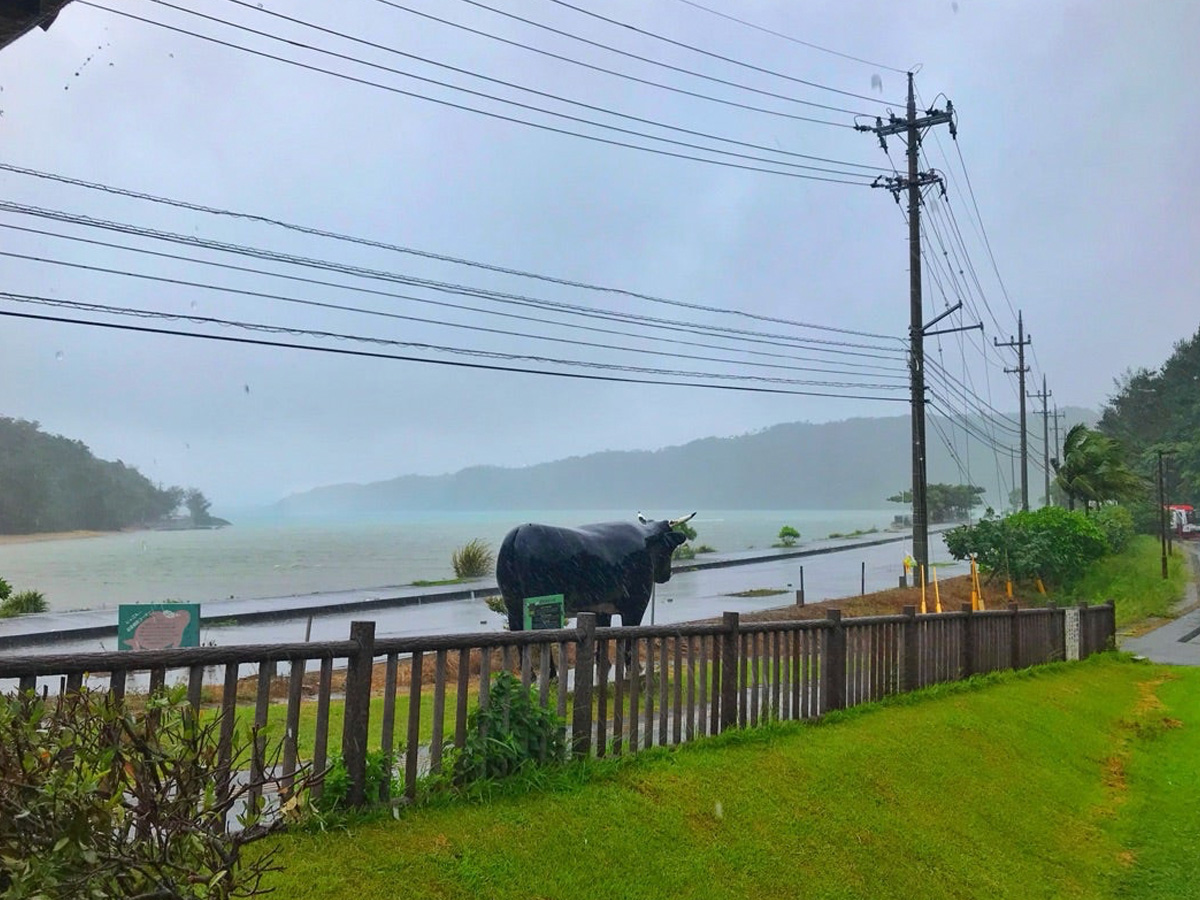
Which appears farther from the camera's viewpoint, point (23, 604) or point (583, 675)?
point (23, 604)

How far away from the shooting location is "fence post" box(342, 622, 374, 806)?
15.0 feet

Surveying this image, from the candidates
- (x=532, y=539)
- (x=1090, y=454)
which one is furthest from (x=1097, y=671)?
(x=1090, y=454)

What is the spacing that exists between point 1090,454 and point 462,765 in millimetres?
36358

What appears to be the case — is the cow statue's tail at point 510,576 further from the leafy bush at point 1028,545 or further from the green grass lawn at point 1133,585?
the leafy bush at point 1028,545

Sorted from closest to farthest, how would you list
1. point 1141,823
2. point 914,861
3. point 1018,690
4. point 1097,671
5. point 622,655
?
point 914,861, point 622,655, point 1141,823, point 1018,690, point 1097,671

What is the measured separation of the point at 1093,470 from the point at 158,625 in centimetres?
3665

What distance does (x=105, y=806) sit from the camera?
215cm

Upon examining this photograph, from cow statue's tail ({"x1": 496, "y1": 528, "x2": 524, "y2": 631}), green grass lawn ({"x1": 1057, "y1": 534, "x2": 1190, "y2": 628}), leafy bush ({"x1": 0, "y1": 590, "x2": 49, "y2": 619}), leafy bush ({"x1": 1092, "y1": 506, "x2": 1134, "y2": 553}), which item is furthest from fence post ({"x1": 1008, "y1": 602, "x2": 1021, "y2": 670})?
leafy bush ({"x1": 1092, "y1": 506, "x2": 1134, "y2": 553})

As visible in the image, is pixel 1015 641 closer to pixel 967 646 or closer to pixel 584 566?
pixel 967 646

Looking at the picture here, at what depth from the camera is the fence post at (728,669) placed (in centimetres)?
708

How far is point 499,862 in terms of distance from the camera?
446cm

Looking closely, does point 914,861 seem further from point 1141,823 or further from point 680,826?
point 1141,823

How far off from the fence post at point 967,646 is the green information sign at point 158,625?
29.3ft

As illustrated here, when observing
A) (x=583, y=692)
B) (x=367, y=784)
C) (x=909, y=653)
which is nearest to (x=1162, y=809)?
(x=909, y=653)
